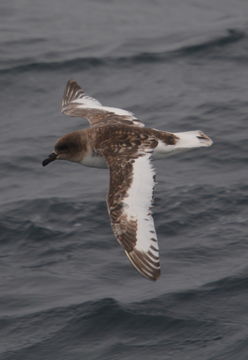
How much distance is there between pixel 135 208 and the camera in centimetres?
1252

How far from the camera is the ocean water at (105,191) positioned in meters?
13.2

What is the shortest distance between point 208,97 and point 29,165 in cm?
504

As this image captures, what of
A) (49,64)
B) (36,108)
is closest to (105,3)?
(49,64)

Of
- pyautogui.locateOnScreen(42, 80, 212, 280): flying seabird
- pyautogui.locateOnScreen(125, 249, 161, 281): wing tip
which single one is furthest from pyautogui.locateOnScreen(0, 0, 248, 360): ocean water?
pyautogui.locateOnScreen(42, 80, 212, 280): flying seabird

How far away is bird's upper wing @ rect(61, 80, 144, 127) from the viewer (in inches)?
621

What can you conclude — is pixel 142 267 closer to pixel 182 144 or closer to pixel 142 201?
pixel 142 201

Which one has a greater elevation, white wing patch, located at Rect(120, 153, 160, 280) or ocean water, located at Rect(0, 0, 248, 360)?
white wing patch, located at Rect(120, 153, 160, 280)

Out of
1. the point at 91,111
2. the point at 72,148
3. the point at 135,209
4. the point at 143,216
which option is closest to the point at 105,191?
the point at 91,111

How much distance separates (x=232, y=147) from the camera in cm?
1842

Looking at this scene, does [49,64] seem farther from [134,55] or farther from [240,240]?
[240,240]

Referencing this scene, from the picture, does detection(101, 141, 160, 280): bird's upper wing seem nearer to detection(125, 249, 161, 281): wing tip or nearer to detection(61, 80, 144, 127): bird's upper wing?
detection(125, 249, 161, 281): wing tip

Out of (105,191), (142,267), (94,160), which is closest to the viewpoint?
(142,267)

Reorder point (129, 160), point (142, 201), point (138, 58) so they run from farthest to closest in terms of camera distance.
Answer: point (138, 58) → point (129, 160) → point (142, 201)

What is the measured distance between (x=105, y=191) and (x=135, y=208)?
16.0ft
